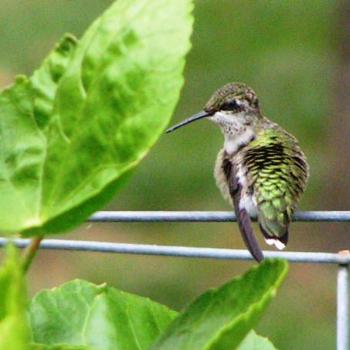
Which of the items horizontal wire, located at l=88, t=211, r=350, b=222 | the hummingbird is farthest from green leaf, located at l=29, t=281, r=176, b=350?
the hummingbird

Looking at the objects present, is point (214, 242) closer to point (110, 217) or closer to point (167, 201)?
point (167, 201)

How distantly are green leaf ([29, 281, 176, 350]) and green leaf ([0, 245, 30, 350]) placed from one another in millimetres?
363

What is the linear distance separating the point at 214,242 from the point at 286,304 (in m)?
1.19

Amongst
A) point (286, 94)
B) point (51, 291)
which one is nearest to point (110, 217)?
point (51, 291)

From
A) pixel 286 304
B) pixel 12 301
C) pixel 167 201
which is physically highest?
pixel 12 301

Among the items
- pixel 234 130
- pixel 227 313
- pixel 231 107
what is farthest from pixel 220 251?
pixel 231 107

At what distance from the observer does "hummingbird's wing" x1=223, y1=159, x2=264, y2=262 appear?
3387 millimetres

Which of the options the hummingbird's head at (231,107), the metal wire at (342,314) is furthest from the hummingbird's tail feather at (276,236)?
the metal wire at (342,314)

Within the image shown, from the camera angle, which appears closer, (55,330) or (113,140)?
(113,140)

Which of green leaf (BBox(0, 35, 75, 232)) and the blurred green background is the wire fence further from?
the blurred green background

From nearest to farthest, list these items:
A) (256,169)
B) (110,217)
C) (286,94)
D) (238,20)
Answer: (110,217)
(256,169)
(286,94)
(238,20)

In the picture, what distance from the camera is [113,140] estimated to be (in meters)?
0.89

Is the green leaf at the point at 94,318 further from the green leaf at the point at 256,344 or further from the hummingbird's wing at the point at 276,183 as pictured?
the hummingbird's wing at the point at 276,183

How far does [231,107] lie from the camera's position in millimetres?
4891
